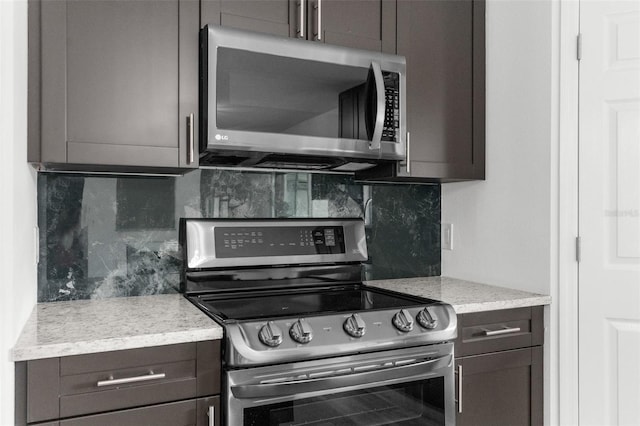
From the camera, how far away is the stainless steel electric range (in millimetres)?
1451

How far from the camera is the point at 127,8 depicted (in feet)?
5.39

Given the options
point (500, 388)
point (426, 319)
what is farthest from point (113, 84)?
point (500, 388)

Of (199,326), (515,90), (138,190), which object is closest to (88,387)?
(199,326)

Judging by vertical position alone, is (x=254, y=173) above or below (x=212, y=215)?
above

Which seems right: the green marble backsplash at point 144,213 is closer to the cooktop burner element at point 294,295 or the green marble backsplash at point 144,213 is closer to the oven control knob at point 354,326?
the cooktop burner element at point 294,295

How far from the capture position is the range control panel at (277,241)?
2.02 metres

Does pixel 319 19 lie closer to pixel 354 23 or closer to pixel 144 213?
pixel 354 23

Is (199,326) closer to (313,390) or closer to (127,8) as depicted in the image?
(313,390)
